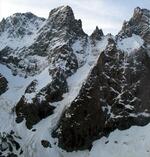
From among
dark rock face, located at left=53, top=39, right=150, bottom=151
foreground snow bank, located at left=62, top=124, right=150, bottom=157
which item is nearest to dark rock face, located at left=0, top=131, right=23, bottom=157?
dark rock face, located at left=53, top=39, right=150, bottom=151

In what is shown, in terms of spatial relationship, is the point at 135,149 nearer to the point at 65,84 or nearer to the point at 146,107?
the point at 146,107

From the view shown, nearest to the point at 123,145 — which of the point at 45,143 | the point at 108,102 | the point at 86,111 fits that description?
the point at 86,111

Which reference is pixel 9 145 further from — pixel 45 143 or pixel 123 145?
pixel 123 145

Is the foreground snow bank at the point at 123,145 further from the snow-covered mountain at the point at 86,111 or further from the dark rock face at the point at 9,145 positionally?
the dark rock face at the point at 9,145

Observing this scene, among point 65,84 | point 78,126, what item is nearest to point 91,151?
point 78,126

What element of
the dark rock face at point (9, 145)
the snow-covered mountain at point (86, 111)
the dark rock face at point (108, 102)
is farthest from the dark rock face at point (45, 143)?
the dark rock face at point (9, 145)
